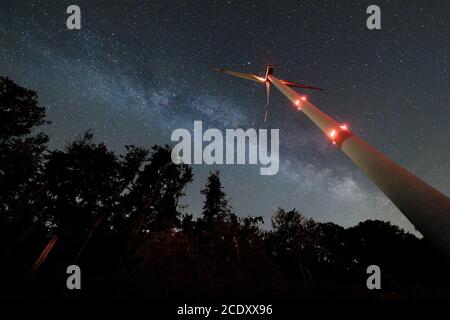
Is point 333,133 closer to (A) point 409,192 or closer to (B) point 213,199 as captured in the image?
(A) point 409,192

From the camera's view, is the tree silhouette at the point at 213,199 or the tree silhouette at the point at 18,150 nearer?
the tree silhouette at the point at 18,150

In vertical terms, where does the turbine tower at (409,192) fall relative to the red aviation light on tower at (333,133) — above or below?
below

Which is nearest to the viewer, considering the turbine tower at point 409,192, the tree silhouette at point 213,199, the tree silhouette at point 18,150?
the turbine tower at point 409,192

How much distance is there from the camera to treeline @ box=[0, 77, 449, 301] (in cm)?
1545

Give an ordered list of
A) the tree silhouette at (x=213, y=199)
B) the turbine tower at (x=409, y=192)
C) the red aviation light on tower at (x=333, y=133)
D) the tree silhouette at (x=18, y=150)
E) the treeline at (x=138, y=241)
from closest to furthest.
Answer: the turbine tower at (x=409, y=192) < the red aviation light on tower at (x=333, y=133) < the treeline at (x=138, y=241) < the tree silhouette at (x=18, y=150) < the tree silhouette at (x=213, y=199)

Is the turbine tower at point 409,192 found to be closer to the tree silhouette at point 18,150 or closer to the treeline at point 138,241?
the treeline at point 138,241

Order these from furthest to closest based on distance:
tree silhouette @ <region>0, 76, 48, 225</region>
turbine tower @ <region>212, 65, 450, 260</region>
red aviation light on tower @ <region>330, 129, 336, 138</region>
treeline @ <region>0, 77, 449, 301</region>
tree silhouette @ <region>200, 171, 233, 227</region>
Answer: tree silhouette @ <region>200, 171, 233, 227</region>
tree silhouette @ <region>0, 76, 48, 225</region>
treeline @ <region>0, 77, 449, 301</region>
red aviation light on tower @ <region>330, 129, 336, 138</region>
turbine tower @ <region>212, 65, 450, 260</region>

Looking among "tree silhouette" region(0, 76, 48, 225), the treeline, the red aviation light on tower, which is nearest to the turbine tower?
the red aviation light on tower

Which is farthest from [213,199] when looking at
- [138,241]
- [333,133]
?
[333,133]

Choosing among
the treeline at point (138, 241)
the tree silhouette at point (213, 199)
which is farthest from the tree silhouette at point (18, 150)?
the tree silhouette at point (213, 199)

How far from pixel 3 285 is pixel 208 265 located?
24.9 meters

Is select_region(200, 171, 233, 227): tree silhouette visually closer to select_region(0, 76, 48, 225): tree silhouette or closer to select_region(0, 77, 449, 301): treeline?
select_region(0, 77, 449, 301): treeline

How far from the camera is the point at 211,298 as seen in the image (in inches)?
566

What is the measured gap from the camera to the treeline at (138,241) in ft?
50.7
